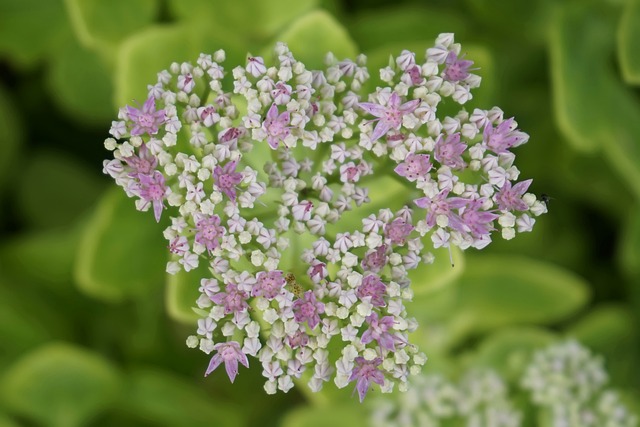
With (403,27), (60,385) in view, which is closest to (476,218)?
(403,27)

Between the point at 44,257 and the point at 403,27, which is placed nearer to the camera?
the point at 403,27

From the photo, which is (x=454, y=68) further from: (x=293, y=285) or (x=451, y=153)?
(x=293, y=285)

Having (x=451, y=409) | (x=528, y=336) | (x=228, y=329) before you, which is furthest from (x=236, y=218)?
(x=528, y=336)

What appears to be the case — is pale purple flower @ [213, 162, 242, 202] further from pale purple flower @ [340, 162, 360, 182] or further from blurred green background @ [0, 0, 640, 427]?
blurred green background @ [0, 0, 640, 427]

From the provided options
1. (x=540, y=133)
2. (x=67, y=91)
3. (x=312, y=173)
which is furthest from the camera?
(x=540, y=133)

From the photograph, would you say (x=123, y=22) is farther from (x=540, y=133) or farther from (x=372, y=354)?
(x=540, y=133)

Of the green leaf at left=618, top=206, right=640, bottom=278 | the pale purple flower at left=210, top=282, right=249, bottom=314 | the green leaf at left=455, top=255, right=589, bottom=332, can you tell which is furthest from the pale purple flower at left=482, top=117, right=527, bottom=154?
the green leaf at left=618, top=206, right=640, bottom=278
